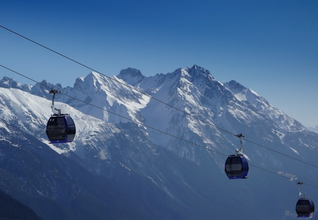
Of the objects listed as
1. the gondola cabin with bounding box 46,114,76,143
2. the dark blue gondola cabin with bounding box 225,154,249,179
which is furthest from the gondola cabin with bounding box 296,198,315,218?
the gondola cabin with bounding box 46,114,76,143

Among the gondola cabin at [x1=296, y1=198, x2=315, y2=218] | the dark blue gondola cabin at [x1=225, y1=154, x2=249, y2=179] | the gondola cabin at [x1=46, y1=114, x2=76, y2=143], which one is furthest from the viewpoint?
the gondola cabin at [x1=296, y1=198, x2=315, y2=218]

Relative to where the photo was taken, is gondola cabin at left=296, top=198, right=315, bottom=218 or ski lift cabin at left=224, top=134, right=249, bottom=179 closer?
ski lift cabin at left=224, top=134, right=249, bottom=179

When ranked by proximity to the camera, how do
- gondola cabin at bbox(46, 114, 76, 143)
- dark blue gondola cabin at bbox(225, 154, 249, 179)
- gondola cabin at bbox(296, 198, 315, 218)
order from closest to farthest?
gondola cabin at bbox(46, 114, 76, 143)
dark blue gondola cabin at bbox(225, 154, 249, 179)
gondola cabin at bbox(296, 198, 315, 218)

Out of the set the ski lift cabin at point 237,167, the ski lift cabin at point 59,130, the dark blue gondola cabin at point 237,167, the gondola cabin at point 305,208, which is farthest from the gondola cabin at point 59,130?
the gondola cabin at point 305,208

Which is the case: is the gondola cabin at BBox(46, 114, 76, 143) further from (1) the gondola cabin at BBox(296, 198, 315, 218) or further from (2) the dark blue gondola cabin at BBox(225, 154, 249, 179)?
(1) the gondola cabin at BBox(296, 198, 315, 218)

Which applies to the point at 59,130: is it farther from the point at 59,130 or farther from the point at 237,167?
the point at 237,167

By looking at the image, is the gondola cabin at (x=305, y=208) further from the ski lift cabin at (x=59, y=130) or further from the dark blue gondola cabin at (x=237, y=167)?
the ski lift cabin at (x=59, y=130)

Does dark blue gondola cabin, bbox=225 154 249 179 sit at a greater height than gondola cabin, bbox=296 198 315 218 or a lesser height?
greater

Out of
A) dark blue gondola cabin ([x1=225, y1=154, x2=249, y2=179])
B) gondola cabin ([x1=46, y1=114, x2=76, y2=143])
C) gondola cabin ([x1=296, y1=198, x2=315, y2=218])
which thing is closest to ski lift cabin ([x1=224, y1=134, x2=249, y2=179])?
dark blue gondola cabin ([x1=225, y1=154, x2=249, y2=179])

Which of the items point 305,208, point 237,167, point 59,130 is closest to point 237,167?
point 237,167
